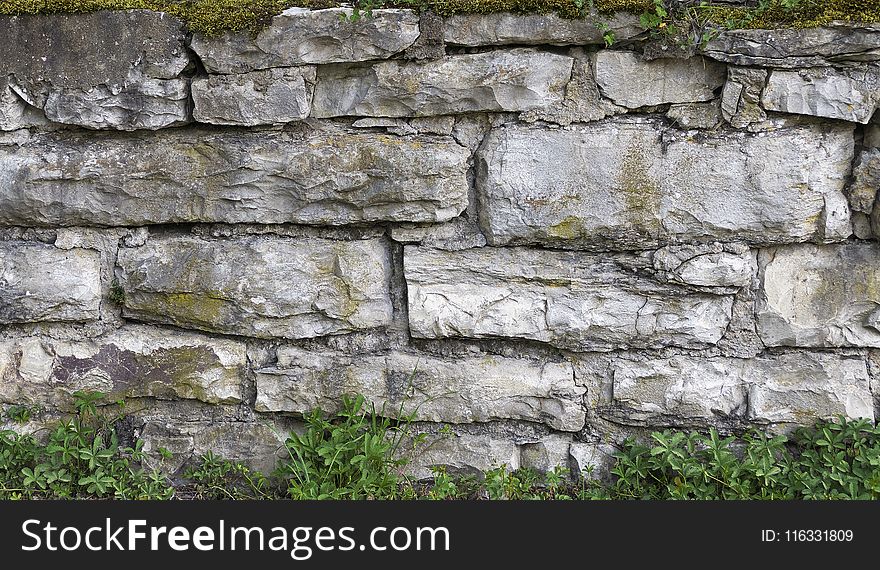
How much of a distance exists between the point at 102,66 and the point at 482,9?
1.28 metres

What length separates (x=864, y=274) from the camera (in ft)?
8.52

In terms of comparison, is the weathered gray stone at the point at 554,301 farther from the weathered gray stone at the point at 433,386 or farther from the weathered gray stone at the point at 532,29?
the weathered gray stone at the point at 532,29

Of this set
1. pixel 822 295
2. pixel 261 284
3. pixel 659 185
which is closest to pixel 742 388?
pixel 822 295

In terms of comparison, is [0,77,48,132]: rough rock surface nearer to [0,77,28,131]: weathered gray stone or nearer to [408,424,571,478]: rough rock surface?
[0,77,28,131]: weathered gray stone

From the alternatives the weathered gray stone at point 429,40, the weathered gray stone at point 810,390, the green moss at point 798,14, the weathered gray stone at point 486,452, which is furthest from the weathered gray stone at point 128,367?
the green moss at point 798,14

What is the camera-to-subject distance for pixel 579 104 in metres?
2.54

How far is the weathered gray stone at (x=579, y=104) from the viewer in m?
2.53

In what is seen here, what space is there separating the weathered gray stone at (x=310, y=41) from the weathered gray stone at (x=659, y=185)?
476mm

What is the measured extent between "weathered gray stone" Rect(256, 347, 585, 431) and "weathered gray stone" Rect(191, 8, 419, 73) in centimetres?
102

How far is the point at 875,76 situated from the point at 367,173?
1664mm

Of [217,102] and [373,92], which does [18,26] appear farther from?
[373,92]

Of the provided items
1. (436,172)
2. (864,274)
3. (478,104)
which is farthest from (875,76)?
(436,172)

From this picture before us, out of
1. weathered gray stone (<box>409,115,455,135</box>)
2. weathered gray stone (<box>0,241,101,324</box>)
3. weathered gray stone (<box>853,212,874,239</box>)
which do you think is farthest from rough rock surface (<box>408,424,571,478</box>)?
weathered gray stone (<box>0,241,101,324</box>)

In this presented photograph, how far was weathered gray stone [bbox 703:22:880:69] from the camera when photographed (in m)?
2.36
